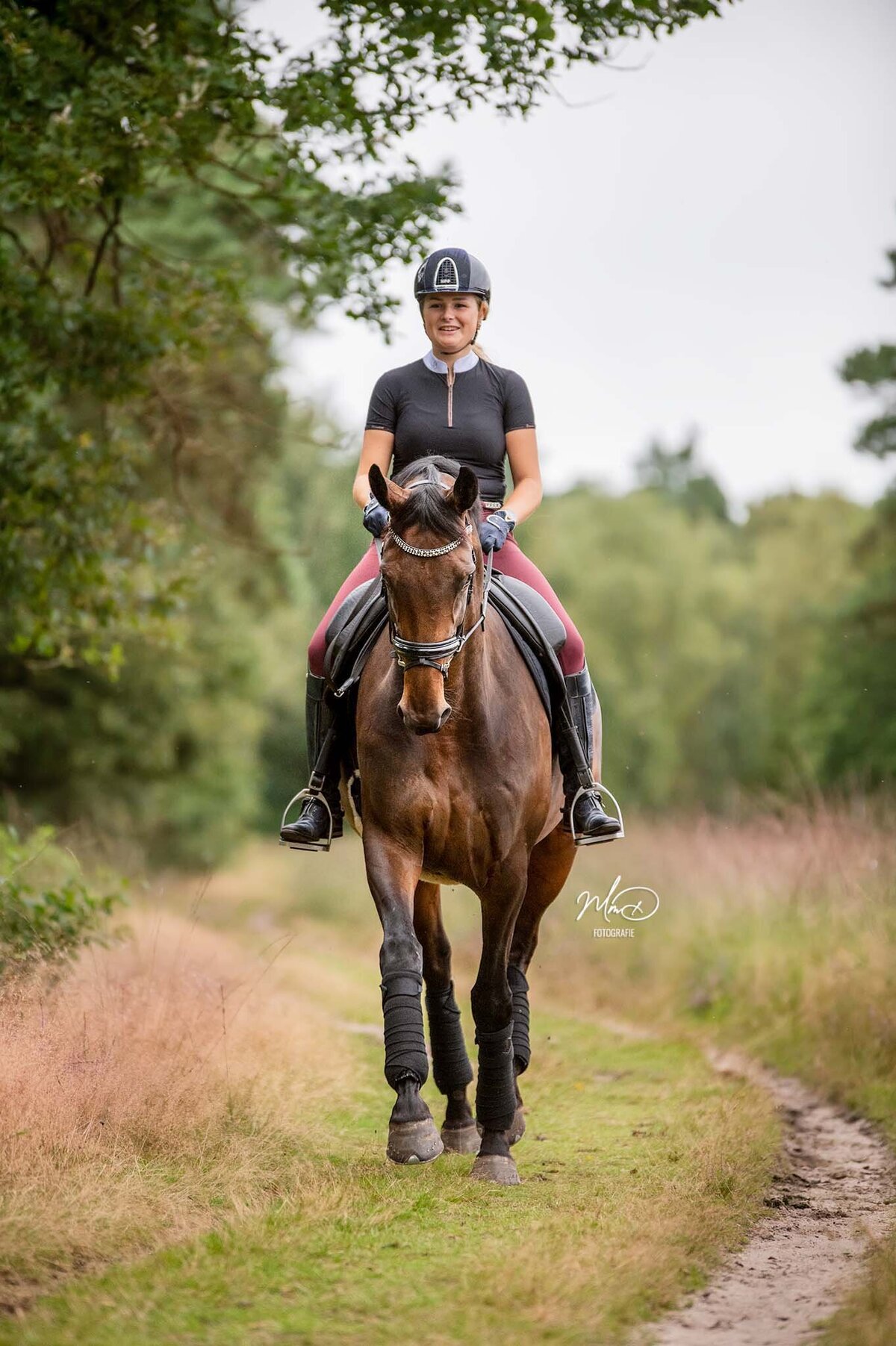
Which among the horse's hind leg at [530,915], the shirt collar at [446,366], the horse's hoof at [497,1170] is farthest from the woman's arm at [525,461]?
the horse's hoof at [497,1170]

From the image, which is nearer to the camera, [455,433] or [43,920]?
[455,433]

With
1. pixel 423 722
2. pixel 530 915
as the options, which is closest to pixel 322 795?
pixel 530 915

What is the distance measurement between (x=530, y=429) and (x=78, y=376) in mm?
5349

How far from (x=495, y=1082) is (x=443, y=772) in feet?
5.25

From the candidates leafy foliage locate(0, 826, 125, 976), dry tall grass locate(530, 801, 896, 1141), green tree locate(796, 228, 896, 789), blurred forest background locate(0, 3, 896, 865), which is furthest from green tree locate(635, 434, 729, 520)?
leafy foliage locate(0, 826, 125, 976)

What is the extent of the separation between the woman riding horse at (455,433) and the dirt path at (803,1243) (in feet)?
6.64

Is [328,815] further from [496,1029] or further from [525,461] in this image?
[525,461]

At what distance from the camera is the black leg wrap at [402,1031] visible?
6.39m

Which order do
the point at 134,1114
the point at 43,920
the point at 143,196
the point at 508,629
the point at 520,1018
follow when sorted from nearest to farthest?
the point at 134,1114, the point at 508,629, the point at 520,1018, the point at 43,920, the point at 143,196

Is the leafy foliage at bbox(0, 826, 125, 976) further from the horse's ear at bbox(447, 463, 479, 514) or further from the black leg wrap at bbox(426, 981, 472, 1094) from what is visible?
the horse's ear at bbox(447, 463, 479, 514)

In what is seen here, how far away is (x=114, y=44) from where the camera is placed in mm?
10344

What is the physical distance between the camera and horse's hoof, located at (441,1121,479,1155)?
7688 millimetres

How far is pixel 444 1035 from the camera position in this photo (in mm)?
7734

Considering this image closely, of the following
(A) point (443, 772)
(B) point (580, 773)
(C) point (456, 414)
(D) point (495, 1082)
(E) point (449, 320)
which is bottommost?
(D) point (495, 1082)
